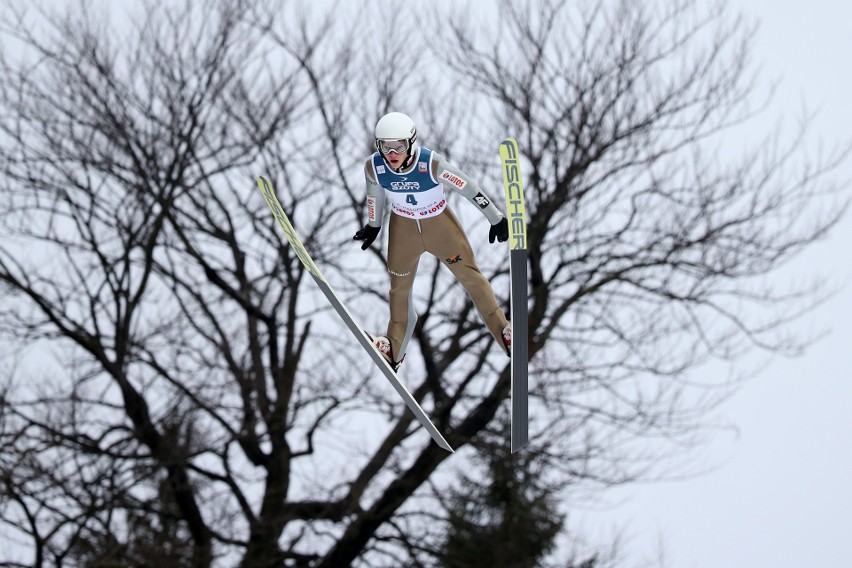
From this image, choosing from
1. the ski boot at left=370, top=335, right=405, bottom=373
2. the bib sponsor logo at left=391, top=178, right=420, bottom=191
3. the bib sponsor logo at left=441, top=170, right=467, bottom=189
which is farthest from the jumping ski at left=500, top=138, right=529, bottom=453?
the ski boot at left=370, top=335, right=405, bottom=373

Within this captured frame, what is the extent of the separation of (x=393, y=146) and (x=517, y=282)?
0.82 meters

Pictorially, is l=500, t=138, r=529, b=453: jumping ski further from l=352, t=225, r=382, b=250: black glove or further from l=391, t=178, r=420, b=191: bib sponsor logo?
l=352, t=225, r=382, b=250: black glove

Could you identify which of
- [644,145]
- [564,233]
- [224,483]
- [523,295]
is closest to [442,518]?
[224,483]

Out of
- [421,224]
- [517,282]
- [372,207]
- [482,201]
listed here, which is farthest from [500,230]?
[372,207]

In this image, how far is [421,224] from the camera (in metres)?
5.04

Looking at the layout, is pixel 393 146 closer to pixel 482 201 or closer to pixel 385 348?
pixel 482 201

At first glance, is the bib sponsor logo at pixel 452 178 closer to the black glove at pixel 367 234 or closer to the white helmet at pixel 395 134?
the white helmet at pixel 395 134

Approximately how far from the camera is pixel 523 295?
501 cm

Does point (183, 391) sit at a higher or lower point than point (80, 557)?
higher

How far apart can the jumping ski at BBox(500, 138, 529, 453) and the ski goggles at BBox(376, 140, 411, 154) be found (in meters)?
0.42

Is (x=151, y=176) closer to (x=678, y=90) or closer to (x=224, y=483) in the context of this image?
(x=224, y=483)

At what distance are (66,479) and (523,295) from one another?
313 inches

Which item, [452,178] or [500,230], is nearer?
[452,178]

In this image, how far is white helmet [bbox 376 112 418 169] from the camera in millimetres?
4582
